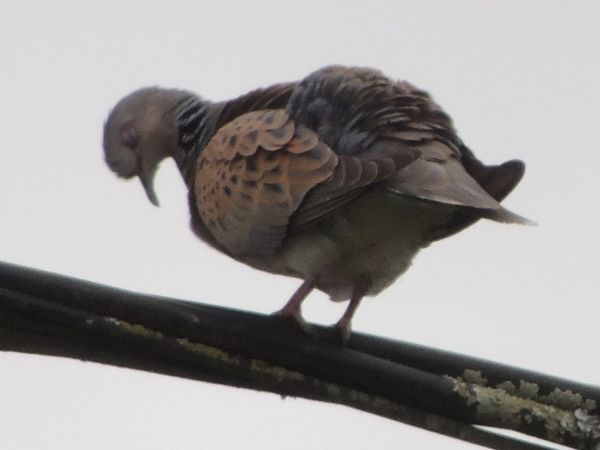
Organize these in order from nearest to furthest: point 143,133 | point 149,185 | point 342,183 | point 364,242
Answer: point 342,183 < point 364,242 < point 143,133 < point 149,185

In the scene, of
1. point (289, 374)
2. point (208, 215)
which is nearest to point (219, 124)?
point (208, 215)

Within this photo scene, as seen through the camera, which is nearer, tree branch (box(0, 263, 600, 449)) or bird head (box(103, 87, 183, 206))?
tree branch (box(0, 263, 600, 449))

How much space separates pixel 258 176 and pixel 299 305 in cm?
48

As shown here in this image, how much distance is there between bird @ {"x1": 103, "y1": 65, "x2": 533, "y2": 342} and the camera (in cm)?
418

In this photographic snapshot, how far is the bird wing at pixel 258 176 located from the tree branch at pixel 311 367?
1099mm

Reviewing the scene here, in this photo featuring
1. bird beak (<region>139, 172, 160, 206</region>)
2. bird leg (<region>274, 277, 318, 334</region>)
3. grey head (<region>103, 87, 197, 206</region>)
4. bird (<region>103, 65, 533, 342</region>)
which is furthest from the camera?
bird beak (<region>139, 172, 160, 206</region>)

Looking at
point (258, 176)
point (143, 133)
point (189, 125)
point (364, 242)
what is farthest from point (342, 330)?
point (143, 133)

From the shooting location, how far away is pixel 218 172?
16.0 ft

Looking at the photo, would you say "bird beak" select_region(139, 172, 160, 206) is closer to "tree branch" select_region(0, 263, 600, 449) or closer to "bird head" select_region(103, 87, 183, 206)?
"bird head" select_region(103, 87, 183, 206)

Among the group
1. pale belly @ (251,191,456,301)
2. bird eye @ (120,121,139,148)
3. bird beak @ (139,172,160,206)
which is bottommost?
bird beak @ (139,172,160,206)

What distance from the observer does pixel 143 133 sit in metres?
5.93

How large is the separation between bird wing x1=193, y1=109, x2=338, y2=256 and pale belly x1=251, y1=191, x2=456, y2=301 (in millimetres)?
113

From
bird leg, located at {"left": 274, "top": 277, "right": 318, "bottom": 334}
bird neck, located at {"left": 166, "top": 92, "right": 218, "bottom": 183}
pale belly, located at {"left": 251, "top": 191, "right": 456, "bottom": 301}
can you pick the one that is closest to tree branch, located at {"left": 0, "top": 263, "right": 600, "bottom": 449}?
pale belly, located at {"left": 251, "top": 191, "right": 456, "bottom": 301}

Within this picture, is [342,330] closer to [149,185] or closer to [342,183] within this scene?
[342,183]
